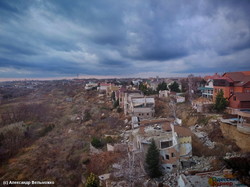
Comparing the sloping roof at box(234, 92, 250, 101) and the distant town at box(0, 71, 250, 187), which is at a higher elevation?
the sloping roof at box(234, 92, 250, 101)

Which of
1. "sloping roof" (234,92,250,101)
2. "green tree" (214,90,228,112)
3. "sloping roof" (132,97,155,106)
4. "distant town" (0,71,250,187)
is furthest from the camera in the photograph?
"sloping roof" (132,97,155,106)

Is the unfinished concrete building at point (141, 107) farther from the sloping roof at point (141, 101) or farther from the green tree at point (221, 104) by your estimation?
the green tree at point (221, 104)

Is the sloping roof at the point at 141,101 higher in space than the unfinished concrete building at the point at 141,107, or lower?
higher

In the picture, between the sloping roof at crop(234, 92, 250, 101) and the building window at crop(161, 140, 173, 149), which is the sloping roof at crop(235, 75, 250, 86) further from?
the building window at crop(161, 140, 173, 149)

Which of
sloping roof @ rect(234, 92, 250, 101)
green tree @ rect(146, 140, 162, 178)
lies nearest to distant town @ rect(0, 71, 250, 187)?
Answer: green tree @ rect(146, 140, 162, 178)

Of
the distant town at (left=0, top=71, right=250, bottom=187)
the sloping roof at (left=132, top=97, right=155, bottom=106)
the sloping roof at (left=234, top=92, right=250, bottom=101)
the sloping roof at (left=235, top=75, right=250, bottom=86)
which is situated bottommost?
the distant town at (left=0, top=71, right=250, bottom=187)

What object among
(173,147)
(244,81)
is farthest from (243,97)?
(173,147)

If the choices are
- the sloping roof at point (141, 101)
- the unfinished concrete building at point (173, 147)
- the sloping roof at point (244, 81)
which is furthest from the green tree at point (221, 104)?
the sloping roof at point (141, 101)

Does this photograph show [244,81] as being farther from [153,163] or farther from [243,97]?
[153,163]

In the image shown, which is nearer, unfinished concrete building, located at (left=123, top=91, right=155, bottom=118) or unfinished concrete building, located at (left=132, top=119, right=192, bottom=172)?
unfinished concrete building, located at (left=132, top=119, right=192, bottom=172)

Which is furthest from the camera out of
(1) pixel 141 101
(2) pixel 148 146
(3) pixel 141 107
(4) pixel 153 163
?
(1) pixel 141 101

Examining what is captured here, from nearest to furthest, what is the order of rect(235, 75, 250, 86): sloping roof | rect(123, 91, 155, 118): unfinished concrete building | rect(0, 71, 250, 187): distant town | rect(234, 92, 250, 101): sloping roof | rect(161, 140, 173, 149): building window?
rect(0, 71, 250, 187): distant town < rect(161, 140, 173, 149): building window < rect(234, 92, 250, 101): sloping roof < rect(235, 75, 250, 86): sloping roof < rect(123, 91, 155, 118): unfinished concrete building
